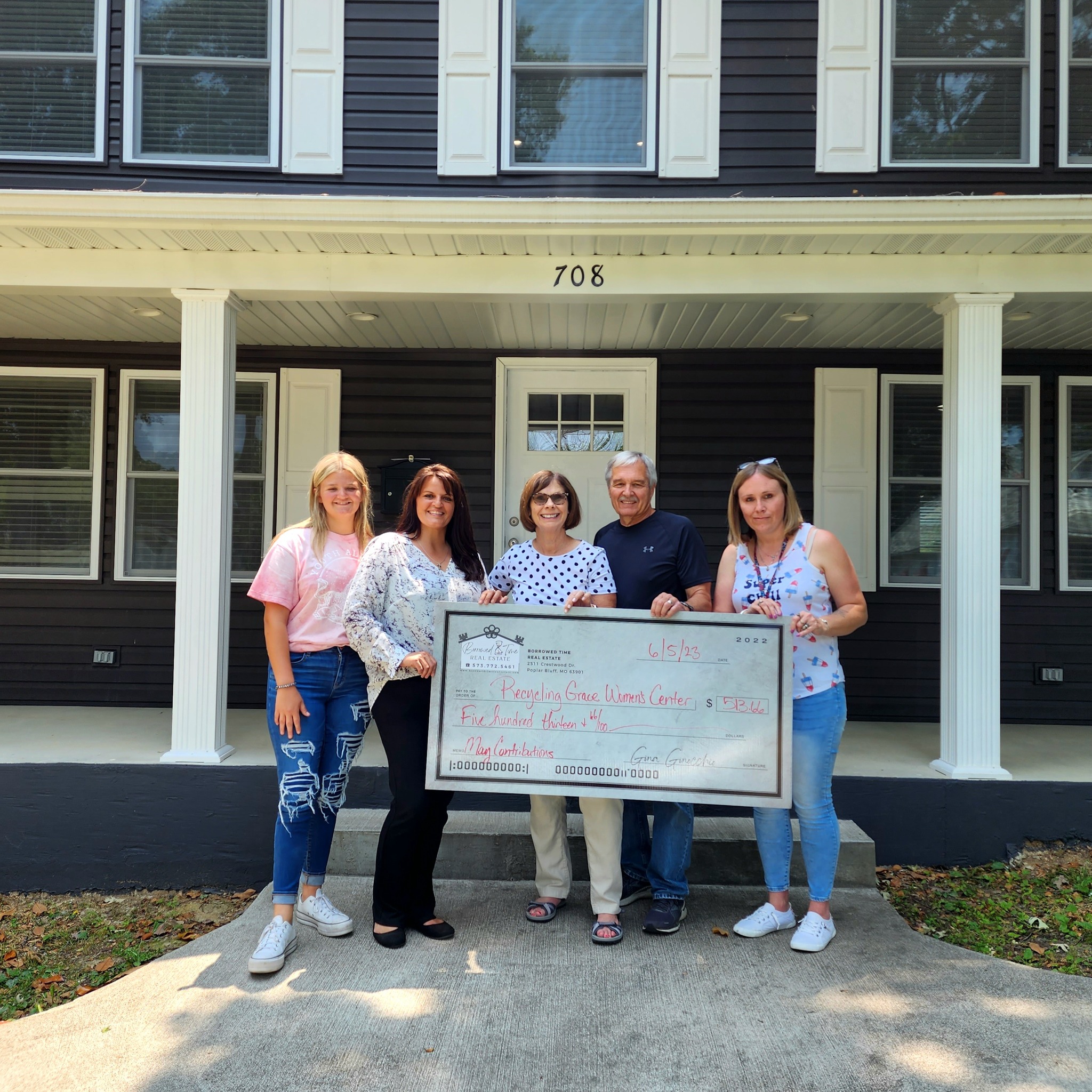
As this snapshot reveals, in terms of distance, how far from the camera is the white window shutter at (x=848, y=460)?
18.4ft

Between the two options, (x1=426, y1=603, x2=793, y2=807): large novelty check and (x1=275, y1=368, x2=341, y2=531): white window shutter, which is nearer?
(x1=426, y1=603, x2=793, y2=807): large novelty check

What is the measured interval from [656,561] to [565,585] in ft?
1.11

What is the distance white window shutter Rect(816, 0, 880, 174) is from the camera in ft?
16.5

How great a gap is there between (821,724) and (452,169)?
3.80 m

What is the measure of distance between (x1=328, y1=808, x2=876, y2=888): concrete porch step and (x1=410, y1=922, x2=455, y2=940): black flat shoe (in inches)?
23.3

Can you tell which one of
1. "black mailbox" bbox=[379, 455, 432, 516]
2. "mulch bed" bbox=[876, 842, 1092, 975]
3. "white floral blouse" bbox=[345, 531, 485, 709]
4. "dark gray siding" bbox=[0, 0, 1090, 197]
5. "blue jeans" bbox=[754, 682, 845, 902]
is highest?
"dark gray siding" bbox=[0, 0, 1090, 197]

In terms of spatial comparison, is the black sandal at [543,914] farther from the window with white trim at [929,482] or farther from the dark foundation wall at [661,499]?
the window with white trim at [929,482]

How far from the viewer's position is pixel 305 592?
9.73 feet

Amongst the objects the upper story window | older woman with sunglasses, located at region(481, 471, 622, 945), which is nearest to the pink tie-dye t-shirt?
older woman with sunglasses, located at region(481, 471, 622, 945)

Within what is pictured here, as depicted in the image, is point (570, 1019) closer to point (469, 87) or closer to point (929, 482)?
point (929, 482)

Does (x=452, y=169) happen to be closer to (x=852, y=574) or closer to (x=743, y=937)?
(x=852, y=574)

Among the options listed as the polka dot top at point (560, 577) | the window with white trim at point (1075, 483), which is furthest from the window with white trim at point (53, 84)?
the window with white trim at point (1075, 483)

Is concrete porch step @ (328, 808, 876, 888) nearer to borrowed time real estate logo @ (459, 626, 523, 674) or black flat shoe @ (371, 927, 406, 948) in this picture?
black flat shoe @ (371, 927, 406, 948)

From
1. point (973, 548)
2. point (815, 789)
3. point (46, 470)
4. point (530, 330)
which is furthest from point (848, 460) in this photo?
point (46, 470)
